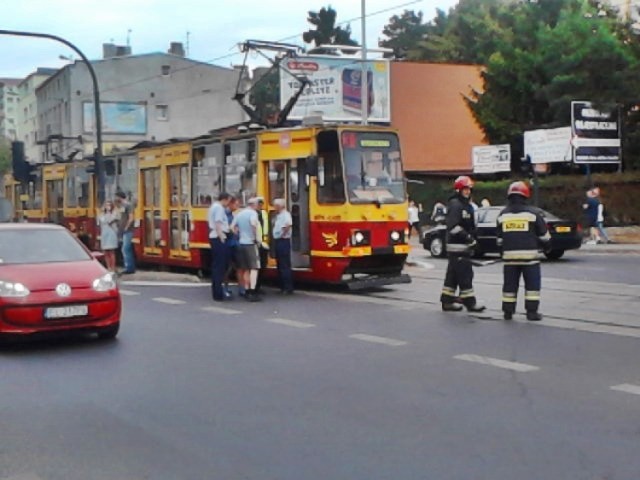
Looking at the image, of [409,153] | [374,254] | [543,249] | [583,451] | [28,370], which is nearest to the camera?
[583,451]

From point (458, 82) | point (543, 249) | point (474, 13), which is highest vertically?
point (474, 13)

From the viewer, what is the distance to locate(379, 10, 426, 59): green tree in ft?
287

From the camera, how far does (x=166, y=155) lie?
20641mm

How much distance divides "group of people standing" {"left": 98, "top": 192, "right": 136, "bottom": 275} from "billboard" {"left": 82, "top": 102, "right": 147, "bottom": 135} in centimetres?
4710

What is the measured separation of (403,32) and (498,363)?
275 feet

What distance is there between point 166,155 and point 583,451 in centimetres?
1551

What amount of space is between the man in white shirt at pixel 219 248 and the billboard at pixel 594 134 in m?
19.4

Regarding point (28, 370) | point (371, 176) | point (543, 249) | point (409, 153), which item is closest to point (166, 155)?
point (371, 176)

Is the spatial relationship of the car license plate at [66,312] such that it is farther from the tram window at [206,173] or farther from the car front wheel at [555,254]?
the car front wheel at [555,254]

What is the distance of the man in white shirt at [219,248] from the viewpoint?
51.3 feet

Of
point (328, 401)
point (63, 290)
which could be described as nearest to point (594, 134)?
point (63, 290)

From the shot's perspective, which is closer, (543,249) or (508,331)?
(508,331)

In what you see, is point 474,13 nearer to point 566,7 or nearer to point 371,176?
point 566,7

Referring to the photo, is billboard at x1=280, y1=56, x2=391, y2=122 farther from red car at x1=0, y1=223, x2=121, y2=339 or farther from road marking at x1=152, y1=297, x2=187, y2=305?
red car at x1=0, y1=223, x2=121, y2=339
